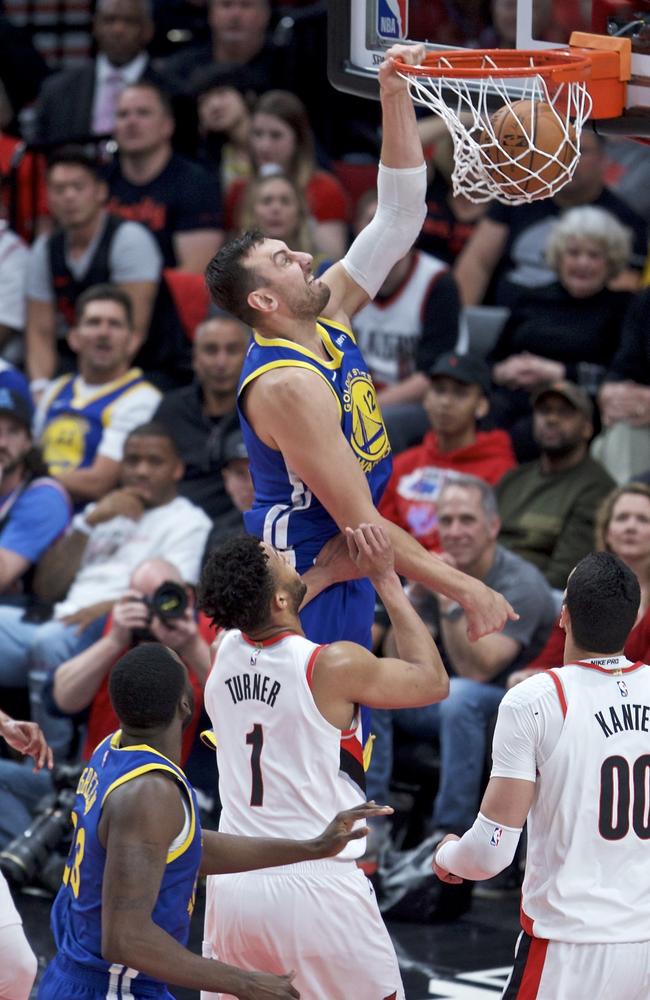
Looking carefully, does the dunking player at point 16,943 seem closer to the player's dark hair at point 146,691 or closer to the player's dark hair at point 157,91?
the player's dark hair at point 146,691

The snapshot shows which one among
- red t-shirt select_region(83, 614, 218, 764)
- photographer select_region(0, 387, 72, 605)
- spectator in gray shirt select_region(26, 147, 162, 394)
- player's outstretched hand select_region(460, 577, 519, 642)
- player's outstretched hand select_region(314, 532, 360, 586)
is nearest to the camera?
player's outstretched hand select_region(460, 577, 519, 642)

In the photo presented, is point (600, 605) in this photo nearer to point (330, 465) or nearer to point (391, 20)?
point (330, 465)

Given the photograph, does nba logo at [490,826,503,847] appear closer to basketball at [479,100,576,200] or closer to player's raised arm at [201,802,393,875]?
player's raised arm at [201,802,393,875]

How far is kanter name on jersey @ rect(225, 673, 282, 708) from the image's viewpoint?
4.53 m

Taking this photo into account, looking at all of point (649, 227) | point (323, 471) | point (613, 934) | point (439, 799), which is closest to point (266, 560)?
point (323, 471)

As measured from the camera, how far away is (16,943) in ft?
15.9

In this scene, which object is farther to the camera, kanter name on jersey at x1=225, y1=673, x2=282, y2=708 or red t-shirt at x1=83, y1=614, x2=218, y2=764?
red t-shirt at x1=83, y1=614, x2=218, y2=764

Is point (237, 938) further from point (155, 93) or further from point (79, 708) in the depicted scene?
point (155, 93)

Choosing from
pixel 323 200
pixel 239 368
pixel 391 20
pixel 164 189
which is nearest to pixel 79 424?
pixel 239 368

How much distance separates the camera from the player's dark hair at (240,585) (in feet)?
14.8

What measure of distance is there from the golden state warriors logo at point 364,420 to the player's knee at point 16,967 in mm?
1692

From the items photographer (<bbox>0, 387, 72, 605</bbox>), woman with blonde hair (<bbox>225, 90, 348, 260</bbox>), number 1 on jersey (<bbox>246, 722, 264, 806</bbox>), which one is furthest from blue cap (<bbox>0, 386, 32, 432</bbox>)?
number 1 on jersey (<bbox>246, 722, 264, 806</bbox>)

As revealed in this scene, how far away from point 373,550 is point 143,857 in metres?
1.17

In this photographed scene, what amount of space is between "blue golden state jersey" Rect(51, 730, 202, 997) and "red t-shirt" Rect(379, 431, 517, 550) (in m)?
4.13
